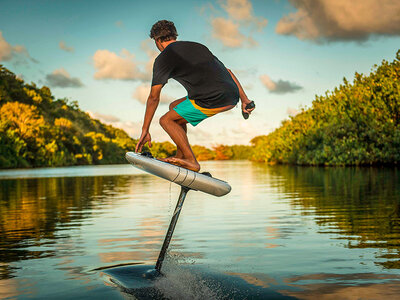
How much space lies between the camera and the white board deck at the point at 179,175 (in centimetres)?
481

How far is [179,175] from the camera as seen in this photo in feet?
15.9

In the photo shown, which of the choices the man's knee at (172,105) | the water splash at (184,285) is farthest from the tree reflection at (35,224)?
the man's knee at (172,105)

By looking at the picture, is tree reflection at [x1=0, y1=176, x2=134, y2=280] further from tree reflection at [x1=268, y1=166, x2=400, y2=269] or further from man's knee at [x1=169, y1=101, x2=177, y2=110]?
tree reflection at [x1=268, y1=166, x2=400, y2=269]

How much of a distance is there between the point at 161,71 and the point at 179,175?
1.06 metres

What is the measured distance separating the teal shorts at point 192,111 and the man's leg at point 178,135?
7cm

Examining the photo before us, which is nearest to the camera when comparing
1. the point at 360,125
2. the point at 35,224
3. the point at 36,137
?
the point at 35,224

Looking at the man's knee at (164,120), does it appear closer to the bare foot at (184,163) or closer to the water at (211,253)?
the bare foot at (184,163)

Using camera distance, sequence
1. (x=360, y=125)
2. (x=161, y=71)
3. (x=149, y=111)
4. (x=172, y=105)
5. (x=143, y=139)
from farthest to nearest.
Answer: (x=360, y=125) → (x=172, y=105) → (x=143, y=139) → (x=149, y=111) → (x=161, y=71)

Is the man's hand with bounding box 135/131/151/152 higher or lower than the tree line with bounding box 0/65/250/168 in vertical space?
lower

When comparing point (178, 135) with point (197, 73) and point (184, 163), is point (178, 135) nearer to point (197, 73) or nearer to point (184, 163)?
point (184, 163)

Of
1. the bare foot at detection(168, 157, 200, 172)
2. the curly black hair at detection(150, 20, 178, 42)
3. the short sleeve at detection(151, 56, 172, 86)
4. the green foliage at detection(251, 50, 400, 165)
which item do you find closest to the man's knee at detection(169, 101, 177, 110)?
the short sleeve at detection(151, 56, 172, 86)

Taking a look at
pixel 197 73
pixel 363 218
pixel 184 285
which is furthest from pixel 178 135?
pixel 363 218

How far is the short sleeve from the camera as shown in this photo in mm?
4785

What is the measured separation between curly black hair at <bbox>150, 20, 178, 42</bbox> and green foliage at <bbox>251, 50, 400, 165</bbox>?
41.3 metres
